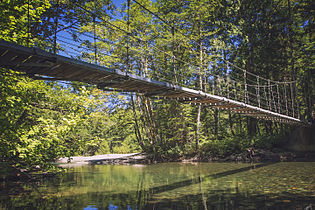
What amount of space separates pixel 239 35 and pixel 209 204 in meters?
12.0

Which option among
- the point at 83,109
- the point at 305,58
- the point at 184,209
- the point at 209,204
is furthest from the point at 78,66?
the point at 305,58

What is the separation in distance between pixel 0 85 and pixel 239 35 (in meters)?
12.7

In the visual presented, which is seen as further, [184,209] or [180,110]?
[180,110]

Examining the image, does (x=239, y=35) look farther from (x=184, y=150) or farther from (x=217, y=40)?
(x=184, y=150)

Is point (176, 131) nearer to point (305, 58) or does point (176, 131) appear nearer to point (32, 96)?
point (305, 58)

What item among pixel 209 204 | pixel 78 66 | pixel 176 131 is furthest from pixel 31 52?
pixel 176 131

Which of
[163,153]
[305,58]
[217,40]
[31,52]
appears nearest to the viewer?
[31,52]

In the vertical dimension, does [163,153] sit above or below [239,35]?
below

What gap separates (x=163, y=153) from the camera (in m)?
14.0

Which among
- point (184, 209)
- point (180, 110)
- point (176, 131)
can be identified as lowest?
point (184, 209)

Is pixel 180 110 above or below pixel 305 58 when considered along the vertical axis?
below

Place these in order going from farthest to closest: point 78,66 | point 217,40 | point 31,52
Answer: point 217,40 < point 78,66 < point 31,52

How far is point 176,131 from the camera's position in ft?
44.4

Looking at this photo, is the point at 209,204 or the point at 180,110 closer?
the point at 209,204
